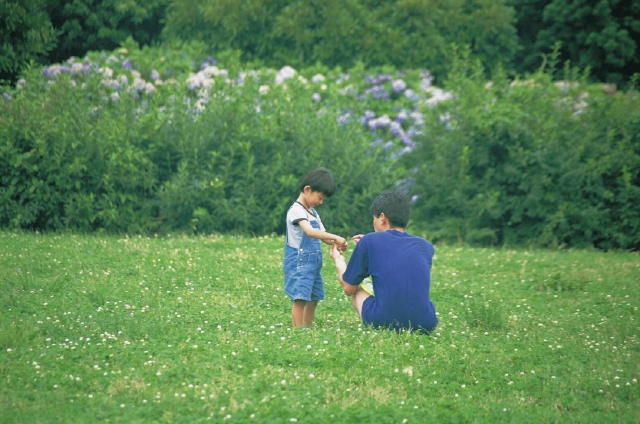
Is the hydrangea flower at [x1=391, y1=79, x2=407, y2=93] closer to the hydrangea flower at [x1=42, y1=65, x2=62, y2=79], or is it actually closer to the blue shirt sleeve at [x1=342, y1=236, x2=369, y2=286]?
the hydrangea flower at [x1=42, y1=65, x2=62, y2=79]

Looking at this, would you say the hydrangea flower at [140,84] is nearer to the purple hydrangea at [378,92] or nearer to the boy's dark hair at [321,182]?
the purple hydrangea at [378,92]

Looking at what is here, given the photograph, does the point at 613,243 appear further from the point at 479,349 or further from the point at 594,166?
the point at 479,349

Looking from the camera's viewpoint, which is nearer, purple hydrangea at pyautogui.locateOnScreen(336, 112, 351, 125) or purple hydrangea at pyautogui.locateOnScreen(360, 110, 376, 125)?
purple hydrangea at pyautogui.locateOnScreen(336, 112, 351, 125)

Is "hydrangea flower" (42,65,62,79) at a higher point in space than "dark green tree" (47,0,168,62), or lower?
lower

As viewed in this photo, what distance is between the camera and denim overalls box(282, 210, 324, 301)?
5.82 meters

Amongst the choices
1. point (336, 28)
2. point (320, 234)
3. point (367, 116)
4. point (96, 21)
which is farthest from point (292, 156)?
point (96, 21)

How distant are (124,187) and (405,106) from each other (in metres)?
6.33

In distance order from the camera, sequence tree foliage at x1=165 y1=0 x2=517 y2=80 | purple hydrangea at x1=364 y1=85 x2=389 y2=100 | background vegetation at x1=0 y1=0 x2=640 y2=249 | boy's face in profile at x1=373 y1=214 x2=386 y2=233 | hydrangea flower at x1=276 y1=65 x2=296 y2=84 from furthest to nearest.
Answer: tree foliage at x1=165 y1=0 x2=517 y2=80, purple hydrangea at x1=364 y1=85 x2=389 y2=100, hydrangea flower at x1=276 y1=65 x2=296 y2=84, background vegetation at x1=0 y1=0 x2=640 y2=249, boy's face in profile at x1=373 y1=214 x2=386 y2=233

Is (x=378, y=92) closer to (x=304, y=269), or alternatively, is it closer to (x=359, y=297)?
(x=359, y=297)

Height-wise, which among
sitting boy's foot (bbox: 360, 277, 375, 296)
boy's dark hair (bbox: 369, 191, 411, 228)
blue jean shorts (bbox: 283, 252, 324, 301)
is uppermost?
boy's dark hair (bbox: 369, 191, 411, 228)

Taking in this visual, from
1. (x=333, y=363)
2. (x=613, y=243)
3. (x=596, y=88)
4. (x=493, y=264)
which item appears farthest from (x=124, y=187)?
(x=596, y=88)

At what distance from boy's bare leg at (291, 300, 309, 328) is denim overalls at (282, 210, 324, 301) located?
143 mm

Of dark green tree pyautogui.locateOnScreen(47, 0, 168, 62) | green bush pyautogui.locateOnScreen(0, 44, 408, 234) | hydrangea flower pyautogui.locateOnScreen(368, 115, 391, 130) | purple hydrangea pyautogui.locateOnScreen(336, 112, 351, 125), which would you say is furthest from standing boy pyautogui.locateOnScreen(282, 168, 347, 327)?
dark green tree pyautogui.locateOnScreen(47, 0, 168, 62)

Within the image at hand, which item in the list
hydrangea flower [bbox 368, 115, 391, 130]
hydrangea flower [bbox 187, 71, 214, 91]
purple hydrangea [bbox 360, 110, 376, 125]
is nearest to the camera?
hydrangea flower [bbox 187, 71, 214, 91]
